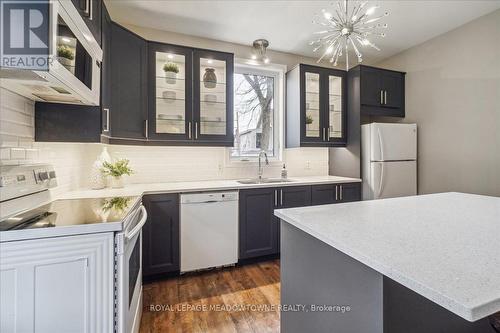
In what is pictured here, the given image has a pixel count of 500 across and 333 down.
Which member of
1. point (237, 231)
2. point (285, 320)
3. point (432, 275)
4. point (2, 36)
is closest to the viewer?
point (432, 275)

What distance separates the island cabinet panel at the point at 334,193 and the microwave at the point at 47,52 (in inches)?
98.0

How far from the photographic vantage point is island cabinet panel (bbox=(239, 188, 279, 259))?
267cm

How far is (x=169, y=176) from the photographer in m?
2.93

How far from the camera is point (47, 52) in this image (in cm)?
103

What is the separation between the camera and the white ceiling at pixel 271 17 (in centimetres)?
243

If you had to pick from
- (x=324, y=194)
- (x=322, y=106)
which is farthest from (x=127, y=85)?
(x=324, y=194)

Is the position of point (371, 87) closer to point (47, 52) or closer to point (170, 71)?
point (170, 71)

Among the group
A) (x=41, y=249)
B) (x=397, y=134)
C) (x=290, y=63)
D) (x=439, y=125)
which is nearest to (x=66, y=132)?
(x=41, y=249)

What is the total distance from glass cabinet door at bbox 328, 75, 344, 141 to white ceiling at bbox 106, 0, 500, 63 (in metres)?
0.66

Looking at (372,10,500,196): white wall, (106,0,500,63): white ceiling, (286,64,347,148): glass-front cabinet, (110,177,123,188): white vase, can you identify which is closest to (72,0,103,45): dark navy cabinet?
(106,0,500,63): white ceiling

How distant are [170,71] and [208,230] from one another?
176cm

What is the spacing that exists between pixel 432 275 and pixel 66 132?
7.36 feet

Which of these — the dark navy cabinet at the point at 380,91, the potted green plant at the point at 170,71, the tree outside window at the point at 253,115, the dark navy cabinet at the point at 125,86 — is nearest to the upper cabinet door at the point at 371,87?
the dark navy cabinet at the point at 380,91

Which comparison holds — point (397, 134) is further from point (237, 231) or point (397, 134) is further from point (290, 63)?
point (237, 231)
